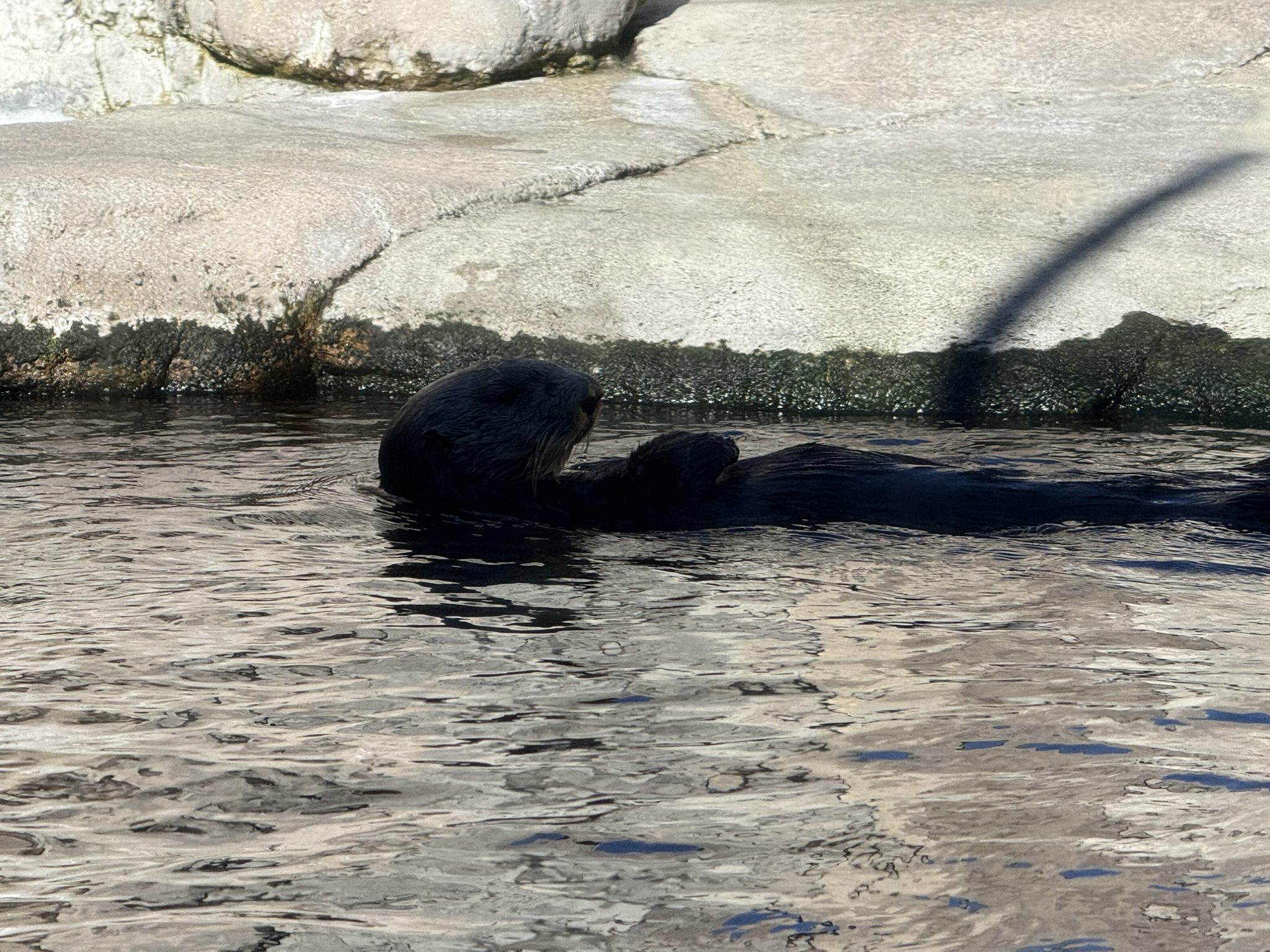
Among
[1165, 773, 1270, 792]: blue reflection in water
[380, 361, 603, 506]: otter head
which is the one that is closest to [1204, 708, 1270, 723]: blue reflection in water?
[1165, 773, 1270, 792]: blue reflection in water

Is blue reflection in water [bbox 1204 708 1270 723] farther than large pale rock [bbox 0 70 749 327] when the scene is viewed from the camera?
No

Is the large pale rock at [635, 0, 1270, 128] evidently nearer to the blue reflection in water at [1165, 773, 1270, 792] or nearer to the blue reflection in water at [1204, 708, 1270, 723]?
the blue reflection in water at [1204, 708, 1270, 723]

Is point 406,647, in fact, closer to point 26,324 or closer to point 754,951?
point 754,951

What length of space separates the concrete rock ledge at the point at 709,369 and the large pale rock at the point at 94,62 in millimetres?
3568

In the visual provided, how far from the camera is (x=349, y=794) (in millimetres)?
2020

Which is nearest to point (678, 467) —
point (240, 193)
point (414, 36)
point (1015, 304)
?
point (1015, 304)

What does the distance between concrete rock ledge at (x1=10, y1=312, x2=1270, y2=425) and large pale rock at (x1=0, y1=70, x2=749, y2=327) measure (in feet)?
0.40

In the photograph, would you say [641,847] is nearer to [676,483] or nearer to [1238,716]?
[1238,716]

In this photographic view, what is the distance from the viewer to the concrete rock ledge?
5.25 meters

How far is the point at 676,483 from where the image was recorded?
368 centimetres

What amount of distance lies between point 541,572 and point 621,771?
4.17 ft

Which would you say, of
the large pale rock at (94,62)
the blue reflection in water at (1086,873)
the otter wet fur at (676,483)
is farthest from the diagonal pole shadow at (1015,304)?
the large pale rock at (94,62)

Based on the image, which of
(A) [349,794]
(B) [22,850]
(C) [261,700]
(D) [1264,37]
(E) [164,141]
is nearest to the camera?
(B) [22,850]

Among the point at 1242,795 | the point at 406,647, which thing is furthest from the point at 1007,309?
the point at 1242,795
